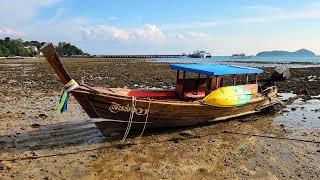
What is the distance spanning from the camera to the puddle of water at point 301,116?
46.9 feet

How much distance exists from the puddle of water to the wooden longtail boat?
3.95 feet

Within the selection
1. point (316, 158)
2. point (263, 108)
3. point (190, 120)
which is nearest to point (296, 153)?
point (316, 158)

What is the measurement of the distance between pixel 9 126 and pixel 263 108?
1034cm

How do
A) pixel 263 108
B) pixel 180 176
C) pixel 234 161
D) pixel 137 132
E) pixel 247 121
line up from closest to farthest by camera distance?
pixel 180 176, pixel 234 161, pixel 137 132, pixel 247 121, pixel 263 108

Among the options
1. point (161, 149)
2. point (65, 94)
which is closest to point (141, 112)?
point (161, 149)

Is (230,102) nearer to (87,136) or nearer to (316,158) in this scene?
(316,158)

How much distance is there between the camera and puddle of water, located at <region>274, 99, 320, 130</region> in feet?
46.9

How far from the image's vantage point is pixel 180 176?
8.73m

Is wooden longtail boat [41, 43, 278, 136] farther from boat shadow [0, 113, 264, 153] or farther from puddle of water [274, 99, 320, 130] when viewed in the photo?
puddle of water [274, 99, 320, 130]

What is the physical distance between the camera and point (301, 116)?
15867 millimetres

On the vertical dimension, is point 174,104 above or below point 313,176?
above

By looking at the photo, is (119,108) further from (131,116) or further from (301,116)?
(301,116)

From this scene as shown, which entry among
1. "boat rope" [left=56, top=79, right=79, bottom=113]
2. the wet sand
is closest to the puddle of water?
the wet sand

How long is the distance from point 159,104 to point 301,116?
720cm
